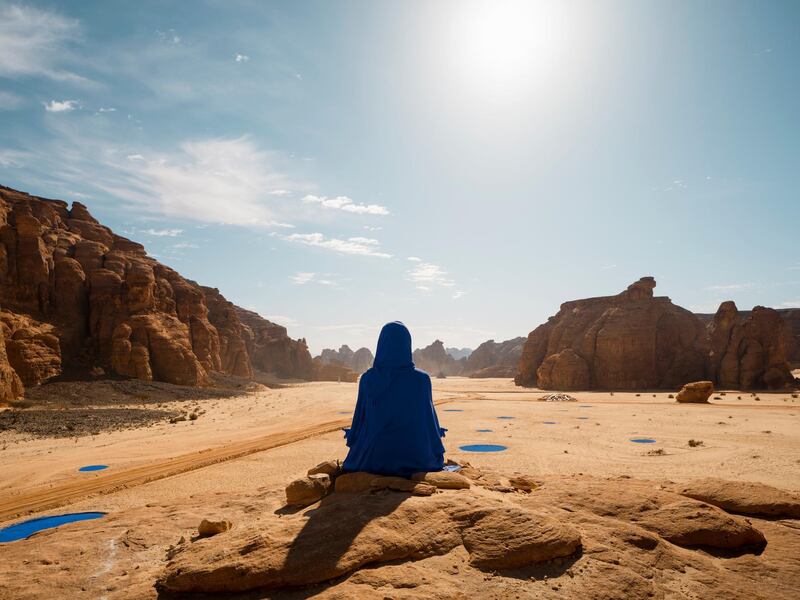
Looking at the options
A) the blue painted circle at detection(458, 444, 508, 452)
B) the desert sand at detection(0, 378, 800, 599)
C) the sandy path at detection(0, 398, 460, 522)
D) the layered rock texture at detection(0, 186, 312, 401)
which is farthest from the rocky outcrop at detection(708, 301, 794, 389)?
the layered rock texture at detection(0, 186, 312, 401)

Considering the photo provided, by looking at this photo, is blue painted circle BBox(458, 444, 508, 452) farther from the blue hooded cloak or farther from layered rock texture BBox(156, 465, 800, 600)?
layered rock texture BBox(156, 465, 800, 600)

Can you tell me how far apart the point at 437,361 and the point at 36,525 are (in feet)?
477

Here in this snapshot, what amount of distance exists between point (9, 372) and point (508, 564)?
30.3 metres

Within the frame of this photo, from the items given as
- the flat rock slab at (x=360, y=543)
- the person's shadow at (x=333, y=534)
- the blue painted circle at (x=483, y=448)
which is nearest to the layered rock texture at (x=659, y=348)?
the blue painted circle at (x=483, y=448)

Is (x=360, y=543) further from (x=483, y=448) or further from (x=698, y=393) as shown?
(x=698, y=393)

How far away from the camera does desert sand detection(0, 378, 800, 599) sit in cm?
447

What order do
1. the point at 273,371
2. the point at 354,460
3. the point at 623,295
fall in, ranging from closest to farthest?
the point at 354,460, the point at 623,295, the point at 273,371

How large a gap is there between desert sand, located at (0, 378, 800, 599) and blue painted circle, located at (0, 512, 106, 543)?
1.06 ft

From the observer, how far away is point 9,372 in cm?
2383

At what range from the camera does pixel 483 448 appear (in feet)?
44.5

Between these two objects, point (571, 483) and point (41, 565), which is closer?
point (41, 565)

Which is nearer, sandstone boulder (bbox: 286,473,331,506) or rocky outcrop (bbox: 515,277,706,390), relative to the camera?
sandstone boulder (bbox: 286,473,331,506)

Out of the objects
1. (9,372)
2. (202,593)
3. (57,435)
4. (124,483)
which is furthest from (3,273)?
(202,593)

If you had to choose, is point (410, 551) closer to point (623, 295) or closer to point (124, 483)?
point (124, 483)
